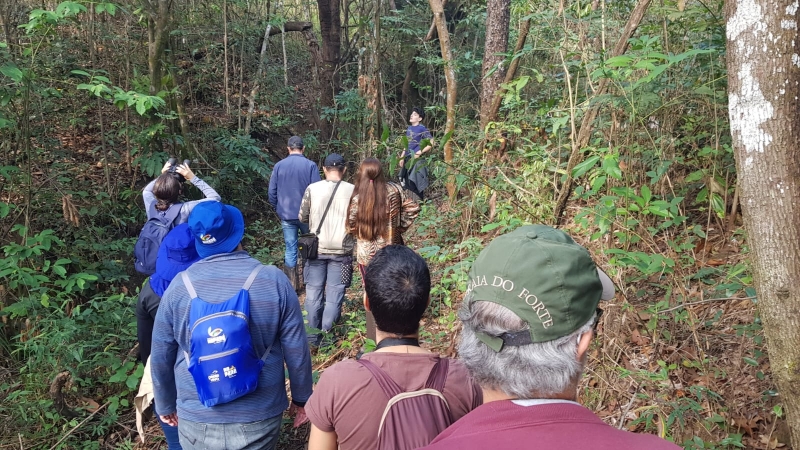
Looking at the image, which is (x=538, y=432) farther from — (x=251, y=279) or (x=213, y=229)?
(x=213, y=229)

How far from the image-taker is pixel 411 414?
1792 mm

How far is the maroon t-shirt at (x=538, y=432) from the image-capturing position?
1.07 meters

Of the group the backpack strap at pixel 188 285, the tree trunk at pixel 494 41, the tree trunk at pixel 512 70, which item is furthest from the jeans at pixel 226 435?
the tree trunk at pixel 494 41

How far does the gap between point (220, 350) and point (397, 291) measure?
0.93m

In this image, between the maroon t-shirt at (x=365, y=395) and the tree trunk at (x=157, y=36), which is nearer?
the maroon t-shirt at (x=365, y=395)

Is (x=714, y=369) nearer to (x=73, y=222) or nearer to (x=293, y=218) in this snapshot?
(x=293, y=218)

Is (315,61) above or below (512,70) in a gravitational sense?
above

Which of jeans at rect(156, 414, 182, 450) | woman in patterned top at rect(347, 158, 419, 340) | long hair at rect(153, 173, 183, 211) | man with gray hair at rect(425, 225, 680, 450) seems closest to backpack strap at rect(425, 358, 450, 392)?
man with gray hair at rect(425, 225, 680, 450)

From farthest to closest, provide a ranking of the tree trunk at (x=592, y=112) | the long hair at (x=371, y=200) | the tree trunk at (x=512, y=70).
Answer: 1. the tree trunk at (x=512, y=70)
2. the long hair at (x=371, y=200)
3. the tree trunk at (x=592, y=112)

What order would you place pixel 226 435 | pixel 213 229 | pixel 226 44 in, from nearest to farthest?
pixel 226 435 < pixel 213 229 < pixel 226 44

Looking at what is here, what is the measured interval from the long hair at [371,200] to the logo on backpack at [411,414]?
3020 millimetres

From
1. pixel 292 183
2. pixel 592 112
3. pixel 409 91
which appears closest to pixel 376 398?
pixel 592 112

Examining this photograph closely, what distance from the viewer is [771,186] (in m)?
2.21

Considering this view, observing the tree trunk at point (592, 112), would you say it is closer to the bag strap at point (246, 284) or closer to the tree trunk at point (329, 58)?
the bag strap at point (246, 284)
